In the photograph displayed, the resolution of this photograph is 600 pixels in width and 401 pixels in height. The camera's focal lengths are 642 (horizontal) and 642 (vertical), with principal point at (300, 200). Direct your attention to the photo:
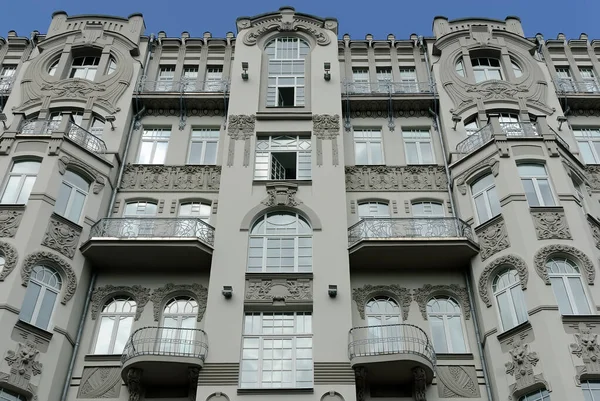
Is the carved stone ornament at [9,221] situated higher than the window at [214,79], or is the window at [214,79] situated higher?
the window at [214,79]

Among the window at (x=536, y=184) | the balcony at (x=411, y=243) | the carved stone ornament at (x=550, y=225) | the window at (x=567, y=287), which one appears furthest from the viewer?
the window at (x=536, y=184)

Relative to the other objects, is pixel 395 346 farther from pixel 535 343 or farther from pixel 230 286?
pixel 230 286

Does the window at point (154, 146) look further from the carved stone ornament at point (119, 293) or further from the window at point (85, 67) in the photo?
the carved stone ornament at point (119, 293)

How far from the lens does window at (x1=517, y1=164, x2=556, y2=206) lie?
2073cm

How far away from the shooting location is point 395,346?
18.2 meters

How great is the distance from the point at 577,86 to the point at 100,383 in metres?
22.0

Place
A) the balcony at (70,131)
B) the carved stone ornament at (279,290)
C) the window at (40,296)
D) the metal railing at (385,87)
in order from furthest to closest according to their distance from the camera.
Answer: the metal railing at (385,87) < the balcony at (70,131) < the carved stone ornament at (279,290) < the window at (40,296)

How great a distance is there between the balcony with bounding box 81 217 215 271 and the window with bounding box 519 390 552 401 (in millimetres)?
10221

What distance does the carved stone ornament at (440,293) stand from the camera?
20.3 meters

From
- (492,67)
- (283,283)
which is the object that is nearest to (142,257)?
(283,283)

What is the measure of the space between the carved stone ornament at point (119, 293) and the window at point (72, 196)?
8.35ft

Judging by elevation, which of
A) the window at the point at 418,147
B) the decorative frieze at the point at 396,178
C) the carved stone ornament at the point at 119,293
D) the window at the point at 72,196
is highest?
the window at the point at 418,147

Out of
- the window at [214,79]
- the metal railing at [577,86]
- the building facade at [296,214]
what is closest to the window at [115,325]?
the building facade at [296,214]

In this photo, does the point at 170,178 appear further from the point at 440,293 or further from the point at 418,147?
the point at 440,293
